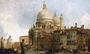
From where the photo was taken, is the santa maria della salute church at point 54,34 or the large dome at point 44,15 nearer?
the santa maria della salute church at point 54,34

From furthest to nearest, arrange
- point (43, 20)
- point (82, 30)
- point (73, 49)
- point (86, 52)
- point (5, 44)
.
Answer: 1. point (5, 44)
2. point (43, 20)
3. point (82, 30)
4. point (73, 49)
5. point (86, 52)

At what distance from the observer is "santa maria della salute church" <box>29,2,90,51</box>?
1695 inches

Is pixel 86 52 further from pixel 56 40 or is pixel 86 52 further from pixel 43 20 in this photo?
pixel 43 20

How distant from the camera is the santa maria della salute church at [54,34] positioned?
141 feet

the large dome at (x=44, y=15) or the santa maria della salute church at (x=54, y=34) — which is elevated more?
the large dome at (x=44, y=15)

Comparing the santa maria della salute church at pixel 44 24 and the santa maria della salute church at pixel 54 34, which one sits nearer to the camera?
the santa maria della salute church at pixel 54 34

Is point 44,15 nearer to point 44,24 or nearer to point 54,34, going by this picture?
point 44,24

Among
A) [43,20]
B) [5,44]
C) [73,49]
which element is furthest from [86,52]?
[5,44]

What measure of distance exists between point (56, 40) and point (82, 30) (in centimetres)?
332

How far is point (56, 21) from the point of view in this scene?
5038 cm

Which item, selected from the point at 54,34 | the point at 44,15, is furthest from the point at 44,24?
the point at 54,34

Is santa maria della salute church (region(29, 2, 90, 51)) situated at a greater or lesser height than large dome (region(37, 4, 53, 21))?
A: lesser

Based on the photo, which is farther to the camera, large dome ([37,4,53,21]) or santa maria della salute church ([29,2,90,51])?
large dome ([37,4,53,21])

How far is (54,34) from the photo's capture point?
45156 mm
